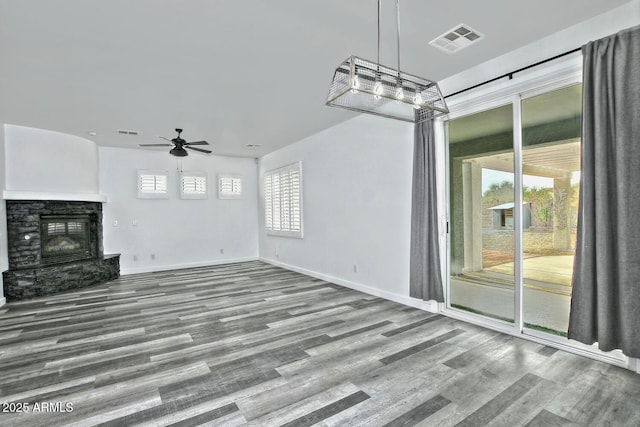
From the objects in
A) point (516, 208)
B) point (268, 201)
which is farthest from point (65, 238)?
point (516, 208)

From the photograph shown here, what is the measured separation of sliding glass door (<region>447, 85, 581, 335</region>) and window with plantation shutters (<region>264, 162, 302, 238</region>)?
3570 mm

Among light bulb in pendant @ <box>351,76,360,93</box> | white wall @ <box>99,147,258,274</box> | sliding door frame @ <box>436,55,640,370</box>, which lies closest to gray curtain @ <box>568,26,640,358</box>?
sliding door frame @ <box>436,55,640,370</box>

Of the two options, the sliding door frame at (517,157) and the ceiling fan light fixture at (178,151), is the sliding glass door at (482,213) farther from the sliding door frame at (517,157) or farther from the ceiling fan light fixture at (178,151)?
the ceiling fan light fixture at (178,151)

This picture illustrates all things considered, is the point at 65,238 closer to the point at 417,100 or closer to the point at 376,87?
the point at 376,87

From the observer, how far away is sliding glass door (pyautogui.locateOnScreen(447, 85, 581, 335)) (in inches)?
121

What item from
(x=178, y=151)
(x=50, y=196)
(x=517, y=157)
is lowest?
(x=50, y=196)

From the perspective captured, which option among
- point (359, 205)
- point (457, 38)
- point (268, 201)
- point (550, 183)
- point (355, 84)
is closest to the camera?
point (355, 84)

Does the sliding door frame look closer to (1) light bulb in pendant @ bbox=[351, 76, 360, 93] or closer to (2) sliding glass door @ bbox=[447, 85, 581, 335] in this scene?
(2) sliding glass door @ bbox=[447, 85, 581, 335]

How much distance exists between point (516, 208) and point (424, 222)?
101 centimetres

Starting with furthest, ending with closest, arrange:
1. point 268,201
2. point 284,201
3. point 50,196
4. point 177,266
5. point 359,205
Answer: point 268,201 → point 177,266 → point 284,201 → point 50,196 → point 359,205

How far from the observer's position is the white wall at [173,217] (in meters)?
7.02

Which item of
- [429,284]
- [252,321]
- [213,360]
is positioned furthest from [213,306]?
[429,284]

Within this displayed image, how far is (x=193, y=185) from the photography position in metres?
Answer: 7.85

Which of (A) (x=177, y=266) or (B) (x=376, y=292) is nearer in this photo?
(B) (x=376, y=292)
